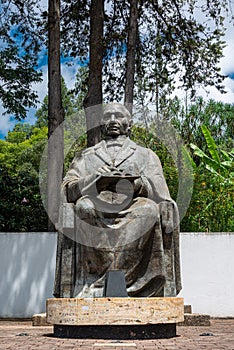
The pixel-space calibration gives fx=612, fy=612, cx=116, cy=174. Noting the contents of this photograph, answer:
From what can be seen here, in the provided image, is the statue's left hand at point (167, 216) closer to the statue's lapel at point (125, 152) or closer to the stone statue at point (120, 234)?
the stone statue at point (120, 234)

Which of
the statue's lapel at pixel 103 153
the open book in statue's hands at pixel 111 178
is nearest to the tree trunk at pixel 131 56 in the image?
the statue's lapel at pixel 103 153

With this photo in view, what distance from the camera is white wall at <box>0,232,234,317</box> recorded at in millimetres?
10734

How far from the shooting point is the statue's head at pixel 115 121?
708cm

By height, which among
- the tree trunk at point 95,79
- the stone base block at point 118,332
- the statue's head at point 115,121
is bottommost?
the stone base block at point 118,332

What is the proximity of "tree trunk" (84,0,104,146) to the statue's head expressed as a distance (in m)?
4.62

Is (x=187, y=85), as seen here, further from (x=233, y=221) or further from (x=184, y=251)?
(x=184, y=251)

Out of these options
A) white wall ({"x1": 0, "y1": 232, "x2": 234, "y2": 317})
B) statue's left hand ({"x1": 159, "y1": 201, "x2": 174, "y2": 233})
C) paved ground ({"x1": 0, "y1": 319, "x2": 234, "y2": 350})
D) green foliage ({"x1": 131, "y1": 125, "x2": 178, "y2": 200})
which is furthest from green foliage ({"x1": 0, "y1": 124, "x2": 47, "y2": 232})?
paved ground ({"x1": 0, "y1": 319, "x2": 234, "y2": 350})

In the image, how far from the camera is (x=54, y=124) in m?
12.0

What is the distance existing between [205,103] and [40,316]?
15623 mm

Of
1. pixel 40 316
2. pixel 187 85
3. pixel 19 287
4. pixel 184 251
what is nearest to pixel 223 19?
pixel 187 85

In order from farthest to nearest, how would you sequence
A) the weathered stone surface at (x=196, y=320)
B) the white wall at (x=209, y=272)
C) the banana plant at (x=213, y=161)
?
the banana plant at (x=213, y=161) → the white wall at (x=209, y=272) → the weathered stone surface at (x=196, y=320)

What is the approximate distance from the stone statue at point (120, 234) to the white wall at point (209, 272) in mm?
4151

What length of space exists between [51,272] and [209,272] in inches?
110

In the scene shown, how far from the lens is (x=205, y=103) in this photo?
72.9 feet
